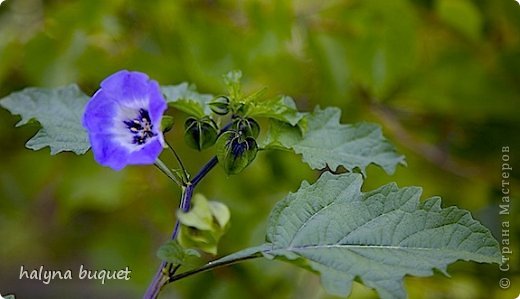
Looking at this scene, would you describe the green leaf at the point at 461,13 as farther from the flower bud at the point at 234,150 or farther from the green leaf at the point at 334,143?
the flower bud at the point at 234,150

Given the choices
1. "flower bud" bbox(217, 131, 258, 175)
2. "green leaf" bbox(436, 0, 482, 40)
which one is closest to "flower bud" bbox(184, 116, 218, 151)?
"flower bud" bbox(217, 131, 258, 175)

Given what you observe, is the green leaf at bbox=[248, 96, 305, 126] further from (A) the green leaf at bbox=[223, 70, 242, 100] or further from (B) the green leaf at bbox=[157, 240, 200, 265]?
(B) the green leaf at bbox=[157, 240, 200, 265]

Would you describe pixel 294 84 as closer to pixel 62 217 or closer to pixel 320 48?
pixel 320 48

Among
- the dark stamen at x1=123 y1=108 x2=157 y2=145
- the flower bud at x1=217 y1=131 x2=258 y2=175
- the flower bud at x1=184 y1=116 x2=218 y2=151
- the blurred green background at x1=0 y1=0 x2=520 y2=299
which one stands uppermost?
the blurred green background at x1=0 y1=0 x2=520 y2=299

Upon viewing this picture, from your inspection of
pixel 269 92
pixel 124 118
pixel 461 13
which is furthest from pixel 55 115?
pixel 461 13

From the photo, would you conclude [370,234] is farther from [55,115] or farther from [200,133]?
[55,115]

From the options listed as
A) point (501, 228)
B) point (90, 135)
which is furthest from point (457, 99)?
point (90, 135)
